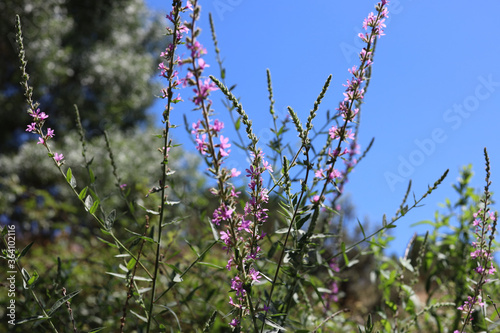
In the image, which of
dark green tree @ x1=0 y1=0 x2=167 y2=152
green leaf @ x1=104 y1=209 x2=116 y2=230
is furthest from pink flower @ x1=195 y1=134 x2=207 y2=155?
dark green tree @ x1=0 y1=0 x2=167 y2=152

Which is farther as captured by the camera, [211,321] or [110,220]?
[110,220]

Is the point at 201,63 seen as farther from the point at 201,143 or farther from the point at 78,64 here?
the point at 78,64

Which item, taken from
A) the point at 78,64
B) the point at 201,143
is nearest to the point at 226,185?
the point at 201,143

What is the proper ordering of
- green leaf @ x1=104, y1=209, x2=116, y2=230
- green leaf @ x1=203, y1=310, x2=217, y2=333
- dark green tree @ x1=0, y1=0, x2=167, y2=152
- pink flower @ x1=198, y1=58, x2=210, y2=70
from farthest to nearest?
1. dark green tree @ x1=0, y1=0, x2=167, y2=152
2. green leaf @ x1=104, y1=209, x2=116, y2=230
3. green leaf @ x1=203, y1=310, x2=217, y2=333
4. pink flower @ x1=198, y1=58, x2=210, y2=70

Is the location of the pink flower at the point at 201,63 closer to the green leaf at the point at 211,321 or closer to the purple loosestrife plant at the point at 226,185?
the purple loosestrife plant at the point at 226,185

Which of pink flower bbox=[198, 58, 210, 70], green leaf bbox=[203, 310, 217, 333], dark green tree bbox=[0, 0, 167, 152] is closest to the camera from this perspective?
pink flower bbox=[198, 58, 210, 70]

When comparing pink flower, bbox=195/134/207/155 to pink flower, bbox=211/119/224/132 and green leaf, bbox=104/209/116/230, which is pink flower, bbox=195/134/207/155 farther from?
green leaf, bbox=104/209/116/230

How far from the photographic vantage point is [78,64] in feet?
40.0

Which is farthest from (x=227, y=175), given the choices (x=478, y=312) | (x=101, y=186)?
(x=101, y=186)

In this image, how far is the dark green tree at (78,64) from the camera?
401 inches

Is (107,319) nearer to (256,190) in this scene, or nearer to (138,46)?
(256,190)

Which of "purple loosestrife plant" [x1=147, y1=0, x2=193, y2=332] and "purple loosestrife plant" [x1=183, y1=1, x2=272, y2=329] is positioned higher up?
"purple loosestrife plant" [x1=147, y1=0, x2=193, y2=332]

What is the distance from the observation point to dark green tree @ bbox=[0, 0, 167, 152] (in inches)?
401

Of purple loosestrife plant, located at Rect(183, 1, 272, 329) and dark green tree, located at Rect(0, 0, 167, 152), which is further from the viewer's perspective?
dark green tree, located at Rect(0, 0, 167, 152)
